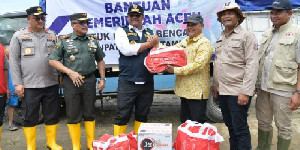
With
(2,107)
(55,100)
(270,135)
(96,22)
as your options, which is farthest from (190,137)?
(96,22)

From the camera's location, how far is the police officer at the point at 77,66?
11.3ft

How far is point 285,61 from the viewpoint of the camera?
295 centimetres

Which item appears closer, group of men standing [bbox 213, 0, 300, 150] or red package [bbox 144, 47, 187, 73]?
group of men standing [bbox 213, 0, 300, 150]

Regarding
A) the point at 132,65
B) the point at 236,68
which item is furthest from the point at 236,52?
the point at 132,65

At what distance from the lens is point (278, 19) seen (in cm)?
300

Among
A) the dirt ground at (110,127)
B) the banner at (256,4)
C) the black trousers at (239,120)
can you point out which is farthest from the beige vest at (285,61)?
the banner at (256,4)

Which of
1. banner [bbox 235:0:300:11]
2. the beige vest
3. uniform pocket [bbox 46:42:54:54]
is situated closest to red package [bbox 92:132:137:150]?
uniform pocket [bbox 46:42:54:54]

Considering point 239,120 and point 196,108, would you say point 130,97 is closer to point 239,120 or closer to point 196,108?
point 196,108

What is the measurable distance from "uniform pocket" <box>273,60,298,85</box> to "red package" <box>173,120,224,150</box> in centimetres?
94

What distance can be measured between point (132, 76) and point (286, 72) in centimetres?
180

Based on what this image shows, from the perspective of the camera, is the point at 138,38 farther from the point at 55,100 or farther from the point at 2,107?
the point at 2,107

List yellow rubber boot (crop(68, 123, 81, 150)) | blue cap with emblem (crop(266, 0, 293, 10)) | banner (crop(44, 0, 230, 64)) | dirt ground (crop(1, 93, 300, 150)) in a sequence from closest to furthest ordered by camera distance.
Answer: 1. blue cap with emblem (crop(266, 0, 293, 10))
2. yellow rubber boot (crop(68, 123, 81, 150))
3. dirt ground (crop(1, 93, 300, 150))
4. banner (crop(44, 0, 230, 64))

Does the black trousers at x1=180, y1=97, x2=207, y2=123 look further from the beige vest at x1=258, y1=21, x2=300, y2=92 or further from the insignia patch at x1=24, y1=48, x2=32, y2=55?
the insignia patch at x1=24, y1=48, x2=32, y2=55

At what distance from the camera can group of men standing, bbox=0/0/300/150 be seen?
9.78 ft
